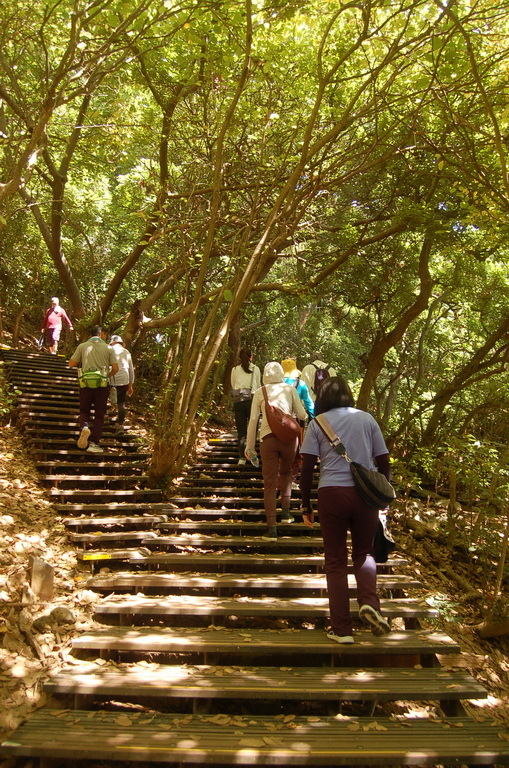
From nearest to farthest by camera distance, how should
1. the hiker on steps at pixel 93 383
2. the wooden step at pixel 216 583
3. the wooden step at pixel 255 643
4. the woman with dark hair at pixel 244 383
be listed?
the wooden step at pixel 255 643
the wooden step at pixel 216 583
the hiker on steps at pixel 93 383
the woman with dark hair at pixel 244 383

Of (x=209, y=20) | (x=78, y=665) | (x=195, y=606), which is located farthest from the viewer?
(x=209, y=20)

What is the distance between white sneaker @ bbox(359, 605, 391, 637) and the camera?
412cm

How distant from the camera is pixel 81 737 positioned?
10.1 ft

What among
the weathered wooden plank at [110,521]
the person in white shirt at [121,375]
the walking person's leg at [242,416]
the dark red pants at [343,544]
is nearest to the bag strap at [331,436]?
the dark red pants at [343,544]

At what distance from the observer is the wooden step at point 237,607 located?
4465mm

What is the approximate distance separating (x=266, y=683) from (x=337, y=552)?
0.97 meters

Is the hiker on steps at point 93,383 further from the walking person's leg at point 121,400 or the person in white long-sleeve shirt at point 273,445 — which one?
the person in white long-sleeve shirt at point 273,445

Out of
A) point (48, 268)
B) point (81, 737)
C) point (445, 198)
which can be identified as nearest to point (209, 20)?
point (445, 198)

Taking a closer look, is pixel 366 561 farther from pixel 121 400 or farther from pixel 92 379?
pixel 121 400

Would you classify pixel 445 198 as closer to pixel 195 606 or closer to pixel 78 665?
pixel 195 606

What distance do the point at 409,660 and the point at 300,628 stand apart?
38.6 inches

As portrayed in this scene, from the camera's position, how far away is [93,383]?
28.4 feet

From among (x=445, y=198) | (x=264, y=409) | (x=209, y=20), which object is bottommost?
(x=264, y=409)

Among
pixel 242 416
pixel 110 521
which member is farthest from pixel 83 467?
pixel 242 416
